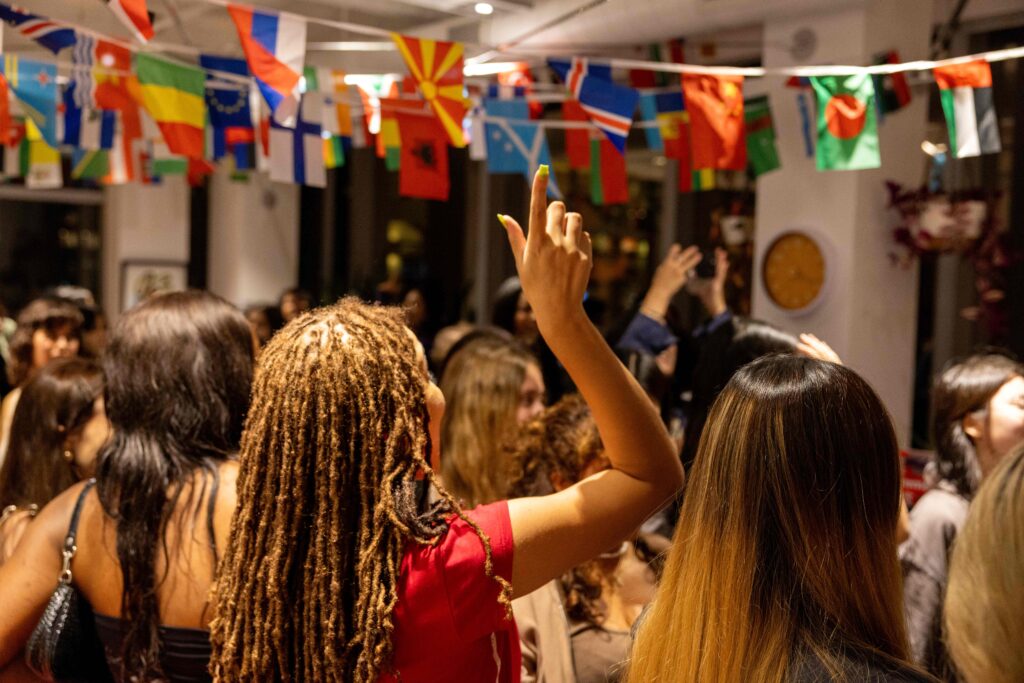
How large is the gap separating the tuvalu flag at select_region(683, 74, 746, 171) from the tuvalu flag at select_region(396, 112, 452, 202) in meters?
0.94

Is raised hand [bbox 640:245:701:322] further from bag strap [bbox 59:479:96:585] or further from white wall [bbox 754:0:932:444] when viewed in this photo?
bag strap [bbox 59:479:96:585]

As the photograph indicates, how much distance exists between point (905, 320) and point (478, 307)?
395 cm

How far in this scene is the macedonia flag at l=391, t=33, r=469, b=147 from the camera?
130 inches

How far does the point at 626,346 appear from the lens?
10.4ft

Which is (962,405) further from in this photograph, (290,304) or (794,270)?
(290,304)

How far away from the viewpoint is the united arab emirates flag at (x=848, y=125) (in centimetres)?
327

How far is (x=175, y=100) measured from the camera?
137 inches

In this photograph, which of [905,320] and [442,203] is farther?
[442,203]

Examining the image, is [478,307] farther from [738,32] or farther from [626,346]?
[626,346]

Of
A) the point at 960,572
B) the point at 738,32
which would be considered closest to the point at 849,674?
the point at 960,572

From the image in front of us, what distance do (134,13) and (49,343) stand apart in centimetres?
216

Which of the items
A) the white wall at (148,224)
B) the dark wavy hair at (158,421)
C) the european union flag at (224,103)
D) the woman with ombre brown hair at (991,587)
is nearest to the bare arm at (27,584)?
the dark wavy hair at (158,421)

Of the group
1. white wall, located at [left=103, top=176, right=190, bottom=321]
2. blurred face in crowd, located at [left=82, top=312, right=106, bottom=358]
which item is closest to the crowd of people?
blurred face in crowd, located at [left=82, top=312, right=106, bottom=358]

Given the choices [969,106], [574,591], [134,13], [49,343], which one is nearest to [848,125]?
[969,106]
